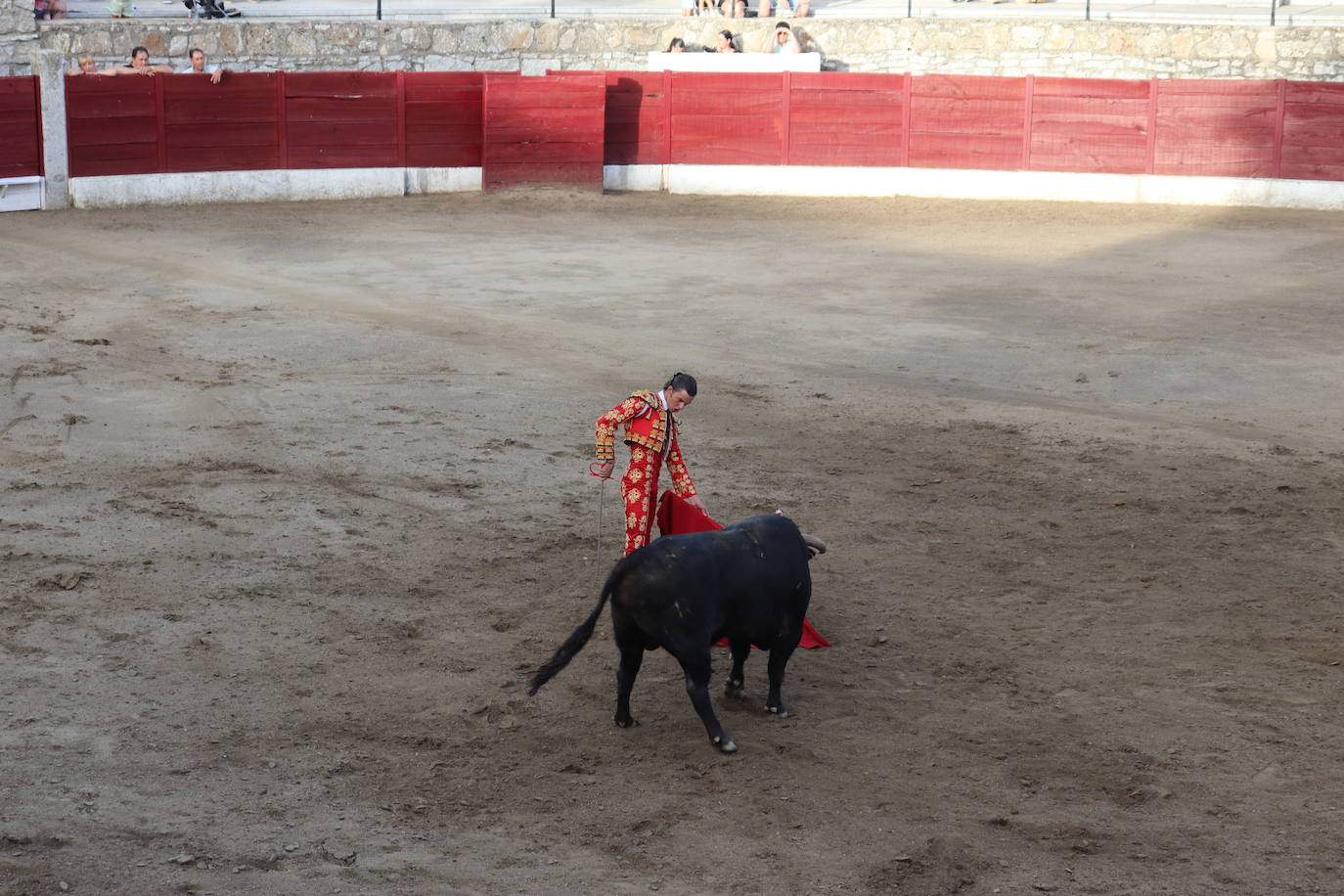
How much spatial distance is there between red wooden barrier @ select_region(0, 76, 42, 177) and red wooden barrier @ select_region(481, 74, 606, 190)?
4.97 metres

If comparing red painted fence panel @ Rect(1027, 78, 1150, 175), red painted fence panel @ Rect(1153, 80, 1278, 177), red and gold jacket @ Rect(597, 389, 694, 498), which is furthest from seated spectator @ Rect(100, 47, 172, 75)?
red and gold jacket @ Rect(597, 389, 694, 498)

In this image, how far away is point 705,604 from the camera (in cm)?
497

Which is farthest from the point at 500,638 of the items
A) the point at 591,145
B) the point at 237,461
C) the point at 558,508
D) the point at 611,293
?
the point at 591,145

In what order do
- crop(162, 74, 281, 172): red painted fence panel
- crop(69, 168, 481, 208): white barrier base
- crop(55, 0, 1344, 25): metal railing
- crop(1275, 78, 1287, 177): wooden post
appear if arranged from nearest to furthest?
crop(69, 168, 481, 208): white barrier base, crop(162, 74, 281, 172): red painted fence panel, crop(1275, 78, 1287, 177): wooden post, crop(55, 0, 1344, 25): metal railing

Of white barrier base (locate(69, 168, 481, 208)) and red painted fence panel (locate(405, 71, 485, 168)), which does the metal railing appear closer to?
red painted fence panel (locate(405, 71, 485, 168))

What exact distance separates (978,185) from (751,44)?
3.58m

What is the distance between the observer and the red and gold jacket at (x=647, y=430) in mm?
6168

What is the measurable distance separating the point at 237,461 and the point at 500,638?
275 centimetres

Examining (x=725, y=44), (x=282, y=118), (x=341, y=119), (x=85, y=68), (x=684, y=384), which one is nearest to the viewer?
(x=684, y=384)

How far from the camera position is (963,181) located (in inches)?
751

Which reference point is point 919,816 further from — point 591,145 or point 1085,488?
point 591,145

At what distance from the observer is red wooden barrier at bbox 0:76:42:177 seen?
16.0 m

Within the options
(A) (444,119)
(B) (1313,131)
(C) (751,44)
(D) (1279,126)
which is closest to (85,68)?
(A) (444,119)

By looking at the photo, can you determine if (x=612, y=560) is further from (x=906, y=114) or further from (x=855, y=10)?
(x=855, y=10)
